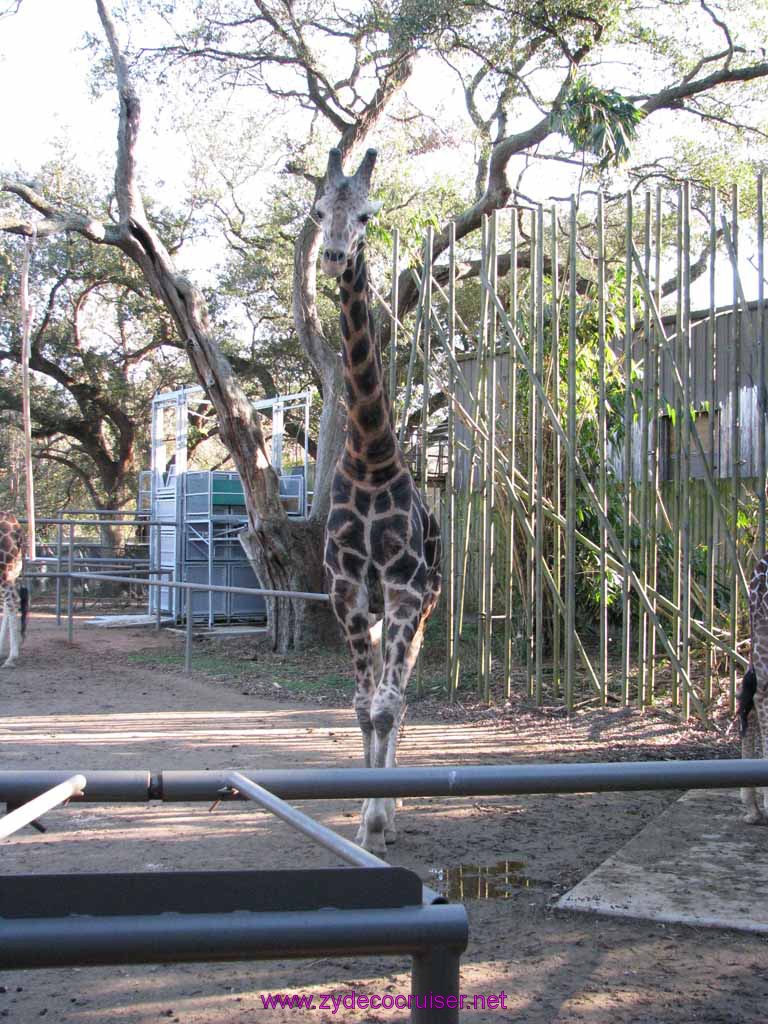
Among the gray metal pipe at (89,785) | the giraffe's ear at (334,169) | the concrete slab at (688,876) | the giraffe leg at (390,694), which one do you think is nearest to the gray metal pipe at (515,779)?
the gray metal pipe at (89,785)

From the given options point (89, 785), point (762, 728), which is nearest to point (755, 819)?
point (762, 728)

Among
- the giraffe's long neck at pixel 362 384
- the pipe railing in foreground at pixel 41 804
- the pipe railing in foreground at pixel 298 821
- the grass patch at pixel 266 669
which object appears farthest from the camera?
the grass patch at pixel 266 669

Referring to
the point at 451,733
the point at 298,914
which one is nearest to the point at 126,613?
the point at 451,733

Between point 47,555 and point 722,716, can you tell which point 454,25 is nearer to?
point 722,716

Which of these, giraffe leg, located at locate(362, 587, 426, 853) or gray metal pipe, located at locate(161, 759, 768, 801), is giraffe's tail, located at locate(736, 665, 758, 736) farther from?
gray metal pipe, located at locate(161, 759, 768, 801)

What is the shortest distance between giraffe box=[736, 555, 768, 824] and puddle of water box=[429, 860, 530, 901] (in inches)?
56.5

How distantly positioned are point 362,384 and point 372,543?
2.78 ft

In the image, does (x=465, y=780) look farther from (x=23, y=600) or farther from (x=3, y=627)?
(x=3, y=627)

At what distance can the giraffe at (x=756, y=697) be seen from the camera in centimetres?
507

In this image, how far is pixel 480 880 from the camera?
4.23 meters

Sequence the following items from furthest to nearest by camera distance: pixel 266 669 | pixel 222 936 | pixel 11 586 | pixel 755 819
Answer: pixel 11 586 < pixel 266 669 < pixel 755 819 < pixel 222 936

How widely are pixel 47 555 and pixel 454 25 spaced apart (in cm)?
1351

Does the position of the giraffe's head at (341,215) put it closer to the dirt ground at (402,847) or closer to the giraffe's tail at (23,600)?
the dirt ground at (402,847)

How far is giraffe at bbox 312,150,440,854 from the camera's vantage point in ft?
16.0
